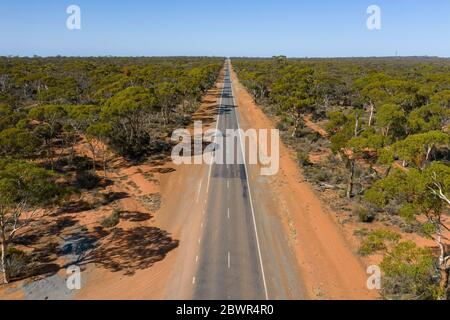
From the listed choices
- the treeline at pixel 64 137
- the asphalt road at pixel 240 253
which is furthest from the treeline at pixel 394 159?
the treeline at pixel 64 137

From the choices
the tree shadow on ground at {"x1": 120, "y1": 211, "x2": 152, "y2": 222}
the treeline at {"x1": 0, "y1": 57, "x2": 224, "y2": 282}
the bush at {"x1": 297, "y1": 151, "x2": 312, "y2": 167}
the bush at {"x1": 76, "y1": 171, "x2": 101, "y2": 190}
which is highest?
the treeline at {"x1": 0, "y1": 57, "x2": 224, "y2": 282}

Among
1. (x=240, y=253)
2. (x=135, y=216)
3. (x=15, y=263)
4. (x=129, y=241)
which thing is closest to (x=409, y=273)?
(x=240, y=253)

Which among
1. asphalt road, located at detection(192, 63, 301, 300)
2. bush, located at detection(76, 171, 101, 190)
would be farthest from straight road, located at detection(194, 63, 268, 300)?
bush, located at detection(76, 171, 101, 190)

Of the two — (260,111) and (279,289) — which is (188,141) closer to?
(260,111)

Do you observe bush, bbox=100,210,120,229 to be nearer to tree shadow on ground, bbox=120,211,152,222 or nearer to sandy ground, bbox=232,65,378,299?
tree shadow on ground, bbox=120,211,152,222

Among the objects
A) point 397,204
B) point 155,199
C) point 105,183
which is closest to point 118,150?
point 105,183

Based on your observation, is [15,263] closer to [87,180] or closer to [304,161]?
[87,180]

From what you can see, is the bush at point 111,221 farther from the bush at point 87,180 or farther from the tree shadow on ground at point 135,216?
the bush at point 87,180
